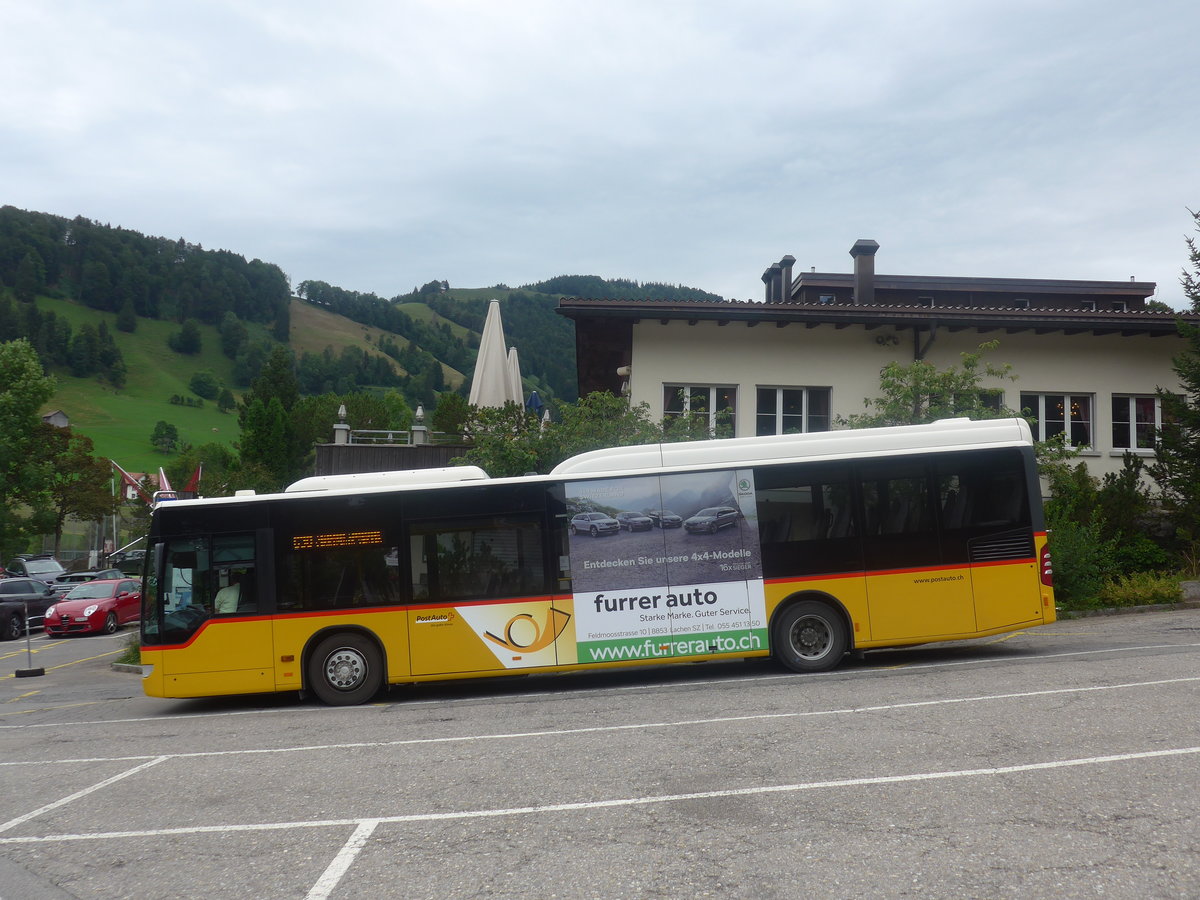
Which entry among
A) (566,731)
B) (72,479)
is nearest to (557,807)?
(566,731)

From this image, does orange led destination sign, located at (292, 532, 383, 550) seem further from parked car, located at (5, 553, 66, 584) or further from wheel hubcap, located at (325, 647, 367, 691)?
parked car, located at (5, 553, 66, 584)

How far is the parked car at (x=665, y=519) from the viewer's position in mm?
12414

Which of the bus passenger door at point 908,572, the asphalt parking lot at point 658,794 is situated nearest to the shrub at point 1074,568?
the asphalt parking lot at point 658,794

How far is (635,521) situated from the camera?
40.8 feet

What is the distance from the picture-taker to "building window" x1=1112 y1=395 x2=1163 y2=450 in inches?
904

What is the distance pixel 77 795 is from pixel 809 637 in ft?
27.2

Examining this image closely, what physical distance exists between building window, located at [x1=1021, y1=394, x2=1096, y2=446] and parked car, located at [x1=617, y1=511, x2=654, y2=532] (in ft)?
46.6

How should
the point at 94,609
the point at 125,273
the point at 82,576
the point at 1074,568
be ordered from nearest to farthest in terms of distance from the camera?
1. the point at 1074,568
2. the point at 94,609
3. the point at 82,576
4. the point at 125,273

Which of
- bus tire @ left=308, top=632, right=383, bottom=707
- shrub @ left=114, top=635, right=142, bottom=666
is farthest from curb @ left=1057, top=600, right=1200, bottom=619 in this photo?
shrub @ left=114, top=635, right=142, bottom=666

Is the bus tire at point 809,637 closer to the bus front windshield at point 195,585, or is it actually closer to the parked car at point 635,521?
the parked car at point 635,521

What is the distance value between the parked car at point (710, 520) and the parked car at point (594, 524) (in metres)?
0.92

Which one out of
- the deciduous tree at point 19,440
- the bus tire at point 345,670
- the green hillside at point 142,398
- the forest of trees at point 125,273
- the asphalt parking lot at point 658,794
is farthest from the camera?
the forest of trees at point 125,273

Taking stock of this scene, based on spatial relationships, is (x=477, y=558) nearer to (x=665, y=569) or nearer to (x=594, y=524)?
(x=594, y=524)

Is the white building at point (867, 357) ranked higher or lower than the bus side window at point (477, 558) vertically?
higher
